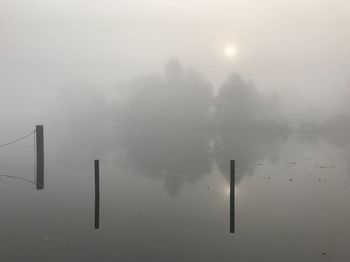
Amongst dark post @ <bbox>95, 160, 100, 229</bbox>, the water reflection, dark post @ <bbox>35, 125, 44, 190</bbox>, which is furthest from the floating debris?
the water reflection

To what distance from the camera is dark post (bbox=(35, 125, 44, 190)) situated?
496cm

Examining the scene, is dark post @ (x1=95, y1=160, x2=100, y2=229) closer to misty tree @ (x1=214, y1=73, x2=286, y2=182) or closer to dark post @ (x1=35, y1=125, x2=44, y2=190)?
dark post @ (x1=35, y1=125, x2=44, y2=190)

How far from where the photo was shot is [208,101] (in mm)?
5750

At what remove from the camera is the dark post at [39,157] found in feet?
16.3

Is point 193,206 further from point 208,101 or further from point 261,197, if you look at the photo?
point 208,101

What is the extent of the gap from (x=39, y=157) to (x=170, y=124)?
78.3 inches

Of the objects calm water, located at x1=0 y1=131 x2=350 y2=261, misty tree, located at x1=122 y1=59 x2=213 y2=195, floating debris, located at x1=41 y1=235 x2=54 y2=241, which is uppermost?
misty tree, located at x1=122 y1=59 x2=213 y2=195

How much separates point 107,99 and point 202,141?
161cm

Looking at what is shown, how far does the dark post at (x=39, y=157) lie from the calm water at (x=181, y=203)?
10cm

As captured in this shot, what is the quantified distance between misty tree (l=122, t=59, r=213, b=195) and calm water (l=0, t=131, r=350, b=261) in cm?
4

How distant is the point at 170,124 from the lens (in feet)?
19.5

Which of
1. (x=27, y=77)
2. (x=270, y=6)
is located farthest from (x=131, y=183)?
(x=270, y=6)

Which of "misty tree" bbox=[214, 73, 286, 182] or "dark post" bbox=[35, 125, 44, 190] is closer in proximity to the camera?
"dark post" bbox=[35, 125, 44, 190]

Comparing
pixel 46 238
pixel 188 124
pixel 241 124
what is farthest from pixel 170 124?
pixel 46 238
